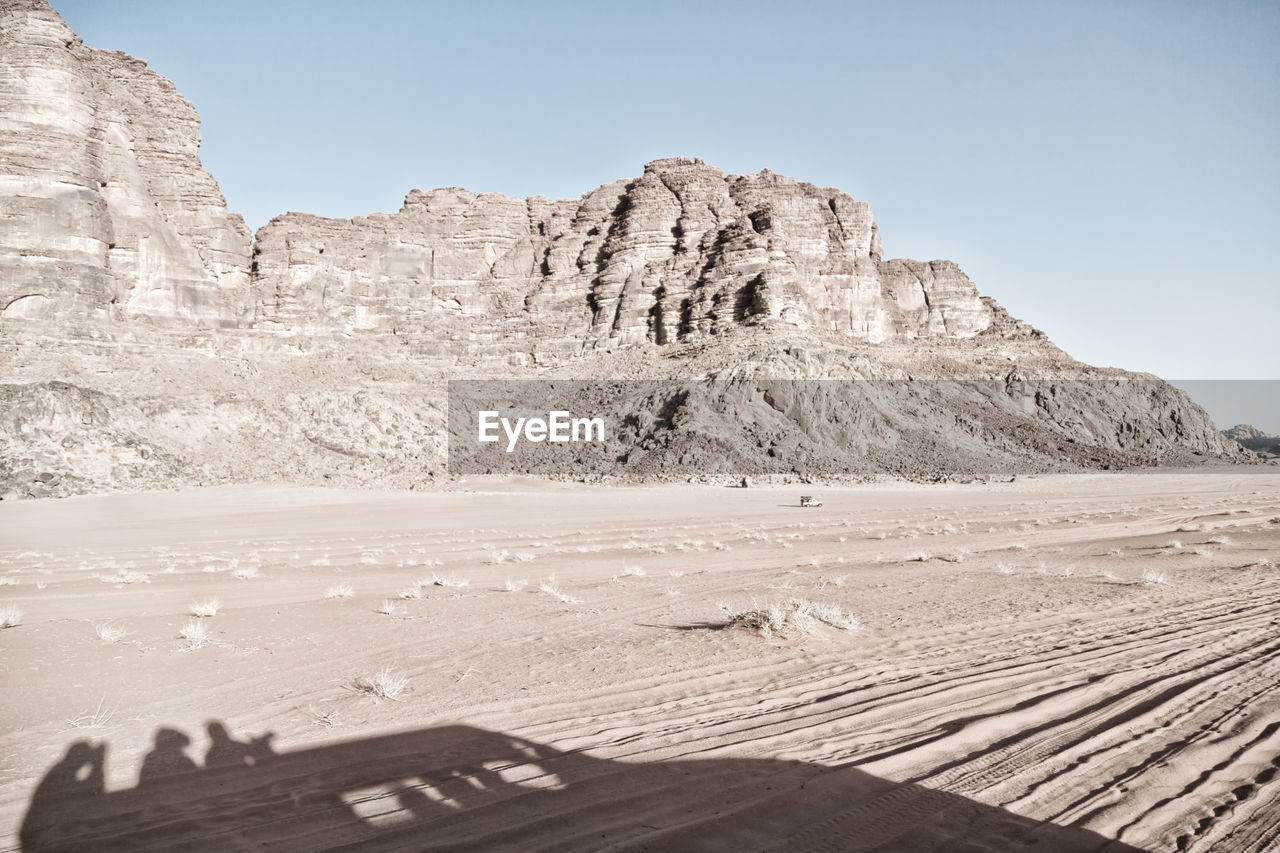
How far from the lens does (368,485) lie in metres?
37.4

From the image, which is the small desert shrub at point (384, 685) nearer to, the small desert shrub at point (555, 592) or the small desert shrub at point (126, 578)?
the small desert shrub at point (555, 592)

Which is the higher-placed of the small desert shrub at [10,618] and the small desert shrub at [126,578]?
the small desert shrub at [10,618]

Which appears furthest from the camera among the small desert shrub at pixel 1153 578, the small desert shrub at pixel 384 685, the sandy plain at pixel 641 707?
the small desert shrub at pixel 1153 578

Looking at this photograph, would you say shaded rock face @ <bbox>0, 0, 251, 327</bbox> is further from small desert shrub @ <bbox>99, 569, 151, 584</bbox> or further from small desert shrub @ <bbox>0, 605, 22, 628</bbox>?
small desert shrub @ <bbox>0, 605, 22, 628</bbox>

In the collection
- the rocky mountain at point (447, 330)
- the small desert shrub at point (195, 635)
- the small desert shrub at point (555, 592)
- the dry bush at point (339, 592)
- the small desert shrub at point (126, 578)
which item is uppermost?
the rocky mountain at point (447, 330)

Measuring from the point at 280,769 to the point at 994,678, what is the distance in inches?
206

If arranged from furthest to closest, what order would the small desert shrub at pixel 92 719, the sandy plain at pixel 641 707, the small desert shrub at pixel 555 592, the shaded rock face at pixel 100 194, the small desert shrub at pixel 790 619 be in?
1. the shaded rock face at pixel 100 194
2. the small desert shrub at pixel 555 592
3. the small desert shrub at pixel 790 619
4. the small desert shrub at pixel 92 719
5. the sandy plain at pixel 641 707

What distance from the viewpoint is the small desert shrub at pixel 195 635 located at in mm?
7062

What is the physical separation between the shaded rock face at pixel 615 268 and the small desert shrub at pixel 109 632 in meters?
55.5

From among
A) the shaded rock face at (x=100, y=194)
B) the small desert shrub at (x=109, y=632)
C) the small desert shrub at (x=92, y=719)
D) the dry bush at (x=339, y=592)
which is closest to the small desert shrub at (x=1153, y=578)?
the dry bush at (x=339, y=592)

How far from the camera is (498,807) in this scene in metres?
3.52

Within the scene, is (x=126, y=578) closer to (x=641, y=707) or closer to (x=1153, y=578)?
(x=641, y=707)

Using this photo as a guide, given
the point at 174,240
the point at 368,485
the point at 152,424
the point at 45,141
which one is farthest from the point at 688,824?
the point at 174,240

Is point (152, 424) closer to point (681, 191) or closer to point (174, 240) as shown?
point (174, 240)
